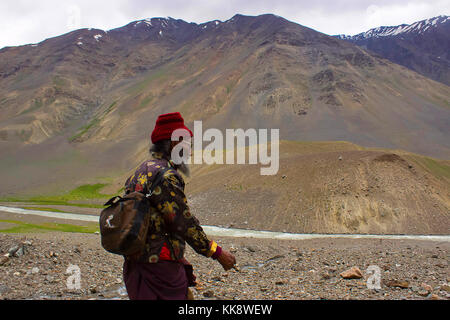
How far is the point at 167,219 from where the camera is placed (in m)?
3.11

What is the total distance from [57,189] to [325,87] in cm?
6965

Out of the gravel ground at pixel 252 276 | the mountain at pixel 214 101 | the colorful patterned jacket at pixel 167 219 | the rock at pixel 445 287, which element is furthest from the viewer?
the mountain at pixel 214 101

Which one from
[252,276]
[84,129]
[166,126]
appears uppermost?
[166,126]

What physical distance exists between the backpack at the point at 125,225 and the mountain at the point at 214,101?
6138 cm

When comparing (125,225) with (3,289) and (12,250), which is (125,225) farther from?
(12,250)

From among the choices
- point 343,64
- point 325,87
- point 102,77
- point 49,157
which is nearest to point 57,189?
point 49,157

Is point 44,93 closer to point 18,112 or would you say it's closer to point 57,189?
point 18,112

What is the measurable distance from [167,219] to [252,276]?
632 cm

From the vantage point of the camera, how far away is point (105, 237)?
2895 mm

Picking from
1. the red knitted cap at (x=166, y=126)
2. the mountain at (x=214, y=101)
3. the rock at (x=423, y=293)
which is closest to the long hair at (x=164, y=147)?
the red knitted cap at (x=166, y=126)

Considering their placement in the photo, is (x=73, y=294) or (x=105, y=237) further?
(x=73, y=294)

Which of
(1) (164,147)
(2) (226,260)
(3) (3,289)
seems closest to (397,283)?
(2) (226,260)

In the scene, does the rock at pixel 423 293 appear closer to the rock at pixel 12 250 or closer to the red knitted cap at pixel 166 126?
the red knitted cap at pixel 166 126

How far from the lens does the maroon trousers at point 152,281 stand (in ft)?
10.2
